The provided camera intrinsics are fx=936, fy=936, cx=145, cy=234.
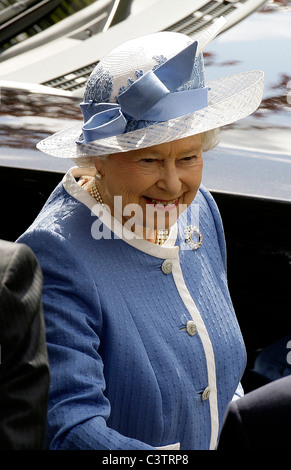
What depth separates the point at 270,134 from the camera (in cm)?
300

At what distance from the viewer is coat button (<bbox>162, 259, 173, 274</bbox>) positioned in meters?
2.37

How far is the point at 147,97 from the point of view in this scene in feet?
7.16

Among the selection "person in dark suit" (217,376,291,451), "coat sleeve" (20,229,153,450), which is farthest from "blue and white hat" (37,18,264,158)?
"person in dark suit" (217,376,291,451)

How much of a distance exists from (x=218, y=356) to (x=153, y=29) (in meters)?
1.42

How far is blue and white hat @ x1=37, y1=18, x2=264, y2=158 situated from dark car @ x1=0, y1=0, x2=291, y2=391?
1.73ft

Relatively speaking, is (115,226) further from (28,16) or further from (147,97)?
(28,16)

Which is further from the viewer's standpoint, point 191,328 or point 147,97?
point 191,328

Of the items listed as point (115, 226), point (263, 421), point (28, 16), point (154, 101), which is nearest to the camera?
point (263, 421)

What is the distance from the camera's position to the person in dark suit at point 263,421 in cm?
151

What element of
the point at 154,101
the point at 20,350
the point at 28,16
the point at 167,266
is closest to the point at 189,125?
the point at 154,101

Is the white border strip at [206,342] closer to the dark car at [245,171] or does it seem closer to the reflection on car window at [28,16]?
the dark car at [245,171]

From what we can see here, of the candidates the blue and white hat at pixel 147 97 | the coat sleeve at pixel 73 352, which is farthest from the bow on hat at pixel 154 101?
the coat sleeve at pixel 73 352

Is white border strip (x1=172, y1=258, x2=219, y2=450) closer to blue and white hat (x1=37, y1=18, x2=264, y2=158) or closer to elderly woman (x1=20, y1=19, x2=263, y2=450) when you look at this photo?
elderly woman (x1=20, y1=19, x2=263, y2=450)

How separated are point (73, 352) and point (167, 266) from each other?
403 mm
